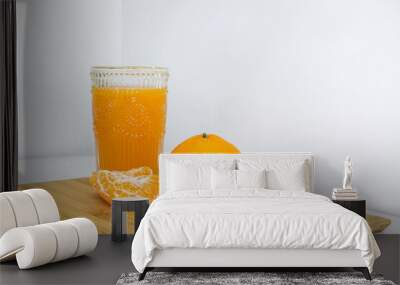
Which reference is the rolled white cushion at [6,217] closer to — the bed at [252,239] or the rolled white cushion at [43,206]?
the rolled white cushion at [43,206]

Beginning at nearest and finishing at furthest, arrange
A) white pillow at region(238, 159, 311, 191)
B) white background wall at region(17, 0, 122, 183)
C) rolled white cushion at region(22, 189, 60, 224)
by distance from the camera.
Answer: rolled white cushion at region(22, 189, 60, 224) → white pillow at region(238, 159, 311, 191) → white background wall at region(17, 0, 122, 183)

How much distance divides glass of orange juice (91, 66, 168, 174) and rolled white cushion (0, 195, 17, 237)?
1.54m

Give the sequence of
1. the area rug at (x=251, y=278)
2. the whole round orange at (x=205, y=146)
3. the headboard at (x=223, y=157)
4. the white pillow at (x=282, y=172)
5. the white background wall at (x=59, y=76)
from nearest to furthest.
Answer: the area rug at (x=251, y=278)
the white pillow at (x=282, y=172)
the headboard at (x=223, y=157)
the whole round orange at (x=205, y=146)
the white background wall at (x=59, y=76)

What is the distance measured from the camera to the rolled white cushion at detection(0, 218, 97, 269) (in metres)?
4.49

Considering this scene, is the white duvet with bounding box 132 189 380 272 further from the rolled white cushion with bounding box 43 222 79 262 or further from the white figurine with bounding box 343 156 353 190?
the white figurine with bounding box 343 156 353 190

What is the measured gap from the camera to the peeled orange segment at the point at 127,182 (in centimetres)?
617

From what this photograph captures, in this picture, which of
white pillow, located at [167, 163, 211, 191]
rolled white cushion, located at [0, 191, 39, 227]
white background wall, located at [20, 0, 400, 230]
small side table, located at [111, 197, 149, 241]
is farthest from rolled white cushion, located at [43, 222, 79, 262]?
white background wall, located at [20, 0, 400, 230]

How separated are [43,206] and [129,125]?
52.8 inches

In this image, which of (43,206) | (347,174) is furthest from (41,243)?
(347,174)

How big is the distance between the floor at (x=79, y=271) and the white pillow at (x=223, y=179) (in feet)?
2.86

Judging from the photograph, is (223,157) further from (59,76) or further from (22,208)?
(59,76)

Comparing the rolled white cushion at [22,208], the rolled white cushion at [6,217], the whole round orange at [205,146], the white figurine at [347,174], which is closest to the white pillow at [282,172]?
the white figurine at [347,174]

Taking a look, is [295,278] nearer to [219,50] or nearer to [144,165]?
[144,165]

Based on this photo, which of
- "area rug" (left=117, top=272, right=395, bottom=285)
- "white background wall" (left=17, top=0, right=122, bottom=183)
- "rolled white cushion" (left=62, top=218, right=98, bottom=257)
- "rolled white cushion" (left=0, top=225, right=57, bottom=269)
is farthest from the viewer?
"white background wall" (left=17, top=0, right=122, bottom=183)
